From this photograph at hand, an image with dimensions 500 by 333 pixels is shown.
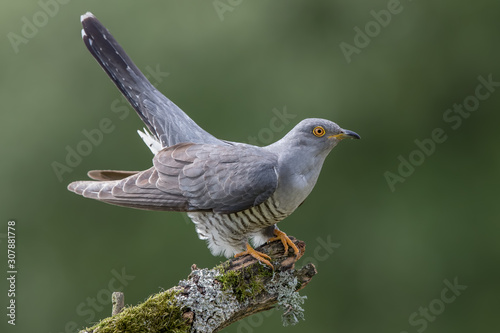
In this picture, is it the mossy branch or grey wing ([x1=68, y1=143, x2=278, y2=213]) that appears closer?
the mossy branch

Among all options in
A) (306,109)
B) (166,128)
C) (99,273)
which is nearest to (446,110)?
(306,109)

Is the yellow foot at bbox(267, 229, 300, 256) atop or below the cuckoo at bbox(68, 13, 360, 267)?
below

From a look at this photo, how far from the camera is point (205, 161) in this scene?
3.48 meters

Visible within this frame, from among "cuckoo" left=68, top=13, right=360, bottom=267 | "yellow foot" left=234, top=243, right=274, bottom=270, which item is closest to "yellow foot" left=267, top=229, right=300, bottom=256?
"cuckoo" left=68, top=13, right=360, bottom=267

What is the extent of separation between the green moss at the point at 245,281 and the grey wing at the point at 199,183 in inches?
15.6

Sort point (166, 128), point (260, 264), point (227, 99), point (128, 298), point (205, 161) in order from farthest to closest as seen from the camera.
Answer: point (227, 99) → point (128, 298) → point (166, 128) → point (205, 161) → point (260, 264)

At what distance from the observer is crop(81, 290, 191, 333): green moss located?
8.56ft

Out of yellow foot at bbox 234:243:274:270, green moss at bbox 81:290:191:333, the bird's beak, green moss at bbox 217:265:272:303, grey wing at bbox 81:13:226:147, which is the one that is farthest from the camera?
grey wing at bbox 81:13:226:147

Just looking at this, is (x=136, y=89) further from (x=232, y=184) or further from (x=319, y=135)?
(x=319, y=135)

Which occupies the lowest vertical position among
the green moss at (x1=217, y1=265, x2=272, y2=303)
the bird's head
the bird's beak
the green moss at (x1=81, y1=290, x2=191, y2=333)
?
the green moss at (x1=217, y1=265, x2=272, y2=303)

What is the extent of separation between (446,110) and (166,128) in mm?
3337

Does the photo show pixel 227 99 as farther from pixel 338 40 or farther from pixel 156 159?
pixel 156 159

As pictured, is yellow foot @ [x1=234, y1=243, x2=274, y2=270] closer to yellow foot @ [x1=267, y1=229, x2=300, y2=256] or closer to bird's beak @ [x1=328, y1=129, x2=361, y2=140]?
yellow foot @ [x1=267, y1=229, x2=300, y2=256]

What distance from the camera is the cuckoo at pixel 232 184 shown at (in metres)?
3.29
